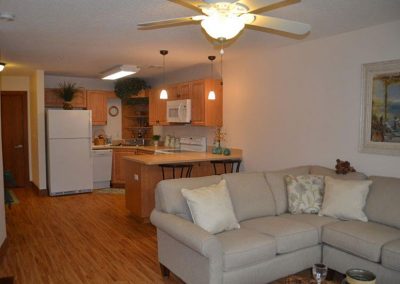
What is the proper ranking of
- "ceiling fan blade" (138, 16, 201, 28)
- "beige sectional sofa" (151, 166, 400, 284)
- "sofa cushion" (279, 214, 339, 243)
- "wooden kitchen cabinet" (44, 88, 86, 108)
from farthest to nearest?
"wooden kitchen cabinet" (44, 88, 86, 108) < "sofa cushion" (279, 214, 339, 243) < "beige sectional sofa" (151, 166, 400, 284) < "ceiling fan blade" (138, 16, 201, 28)

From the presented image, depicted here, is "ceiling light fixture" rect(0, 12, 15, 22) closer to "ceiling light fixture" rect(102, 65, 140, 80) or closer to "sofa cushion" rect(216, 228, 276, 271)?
"ceiling light fixture" rect(102, 65, 140, 80)

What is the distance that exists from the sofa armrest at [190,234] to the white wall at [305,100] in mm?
2132

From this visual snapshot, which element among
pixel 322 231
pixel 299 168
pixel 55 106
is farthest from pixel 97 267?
pixel 55 106

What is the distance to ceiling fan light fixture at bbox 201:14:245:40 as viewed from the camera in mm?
2186

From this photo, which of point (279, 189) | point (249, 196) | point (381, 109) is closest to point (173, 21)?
point (249, 196)

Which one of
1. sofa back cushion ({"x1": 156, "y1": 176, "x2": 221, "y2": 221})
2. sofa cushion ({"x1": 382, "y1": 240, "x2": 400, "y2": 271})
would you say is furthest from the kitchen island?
sofa cushion ({"x1": 382, "y1": 240, "x2": 400, "y2": 271})

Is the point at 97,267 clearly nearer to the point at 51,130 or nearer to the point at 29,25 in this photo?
the point at 29,25

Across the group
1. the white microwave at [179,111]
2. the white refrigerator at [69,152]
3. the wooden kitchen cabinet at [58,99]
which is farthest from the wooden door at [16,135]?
the white microwave at [179,111]

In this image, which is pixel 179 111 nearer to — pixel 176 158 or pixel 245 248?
pixel 176 158

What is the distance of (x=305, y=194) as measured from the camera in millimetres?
3668

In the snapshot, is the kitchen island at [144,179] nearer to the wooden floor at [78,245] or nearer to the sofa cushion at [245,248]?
the wooden floor at [78,245]

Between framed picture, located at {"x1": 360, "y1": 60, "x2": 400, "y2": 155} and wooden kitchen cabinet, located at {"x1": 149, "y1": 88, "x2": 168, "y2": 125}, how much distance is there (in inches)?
157

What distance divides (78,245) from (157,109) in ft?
11.8

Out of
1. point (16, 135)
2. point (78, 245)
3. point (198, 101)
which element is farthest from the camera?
point (16, 135)
